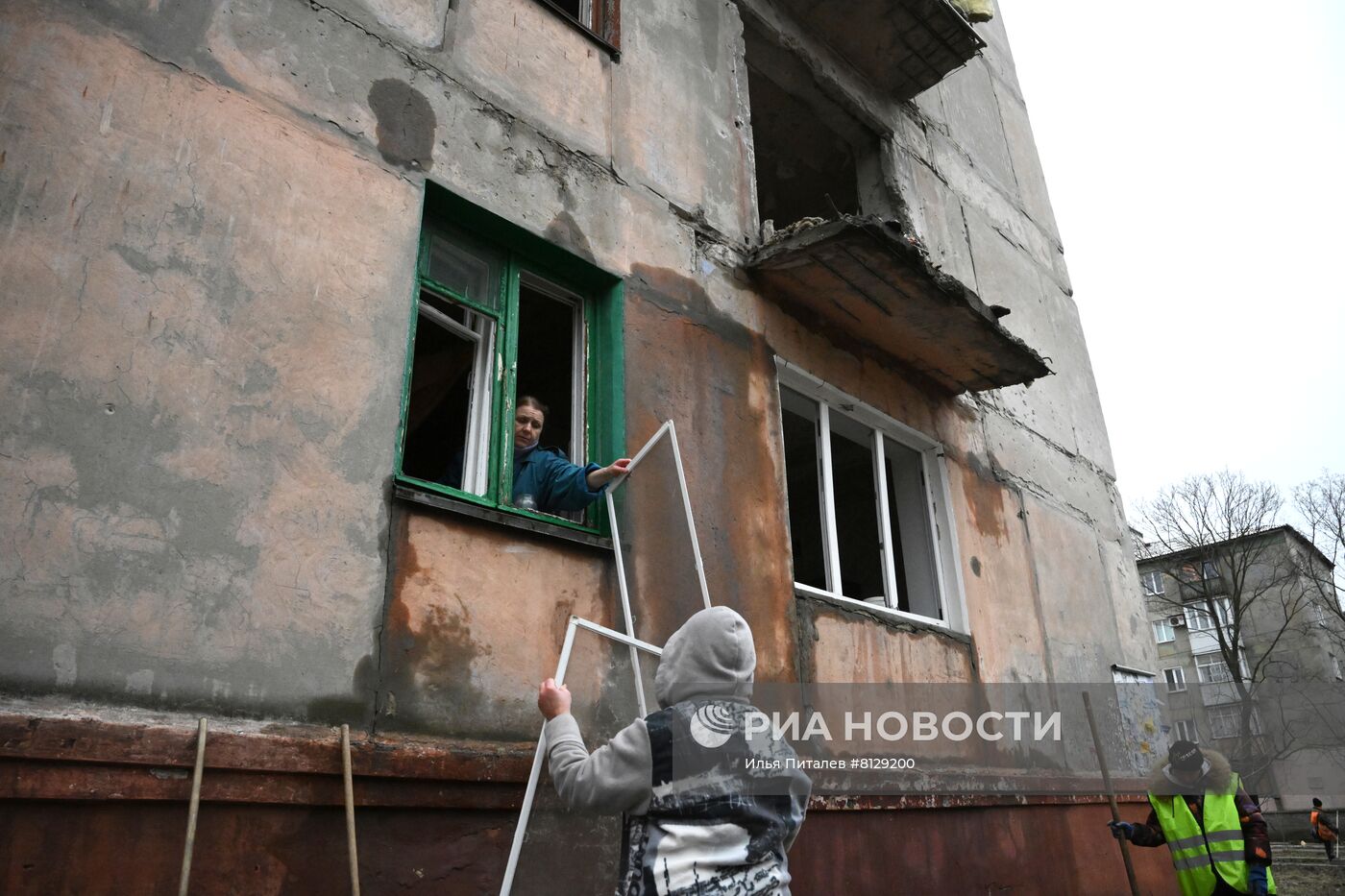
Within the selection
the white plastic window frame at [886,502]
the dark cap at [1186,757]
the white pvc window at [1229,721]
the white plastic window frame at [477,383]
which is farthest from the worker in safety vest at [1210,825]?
the white pvc window at [1229,721]

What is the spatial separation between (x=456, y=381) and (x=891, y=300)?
3.12 metres

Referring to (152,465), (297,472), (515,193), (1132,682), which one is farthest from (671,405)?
(1132,682)

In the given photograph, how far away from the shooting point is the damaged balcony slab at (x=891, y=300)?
18.5ft

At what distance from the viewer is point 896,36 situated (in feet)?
26.1

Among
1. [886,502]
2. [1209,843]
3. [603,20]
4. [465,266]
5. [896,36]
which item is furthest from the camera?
[896,36]

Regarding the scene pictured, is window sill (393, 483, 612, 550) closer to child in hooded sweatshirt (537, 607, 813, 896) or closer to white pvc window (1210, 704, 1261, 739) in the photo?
child in hooded sweatshirt (537, 607, 813, 896)

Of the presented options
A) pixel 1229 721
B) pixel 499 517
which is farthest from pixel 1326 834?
pixel 499 517

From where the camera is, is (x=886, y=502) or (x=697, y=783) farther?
(x=886, y=502)

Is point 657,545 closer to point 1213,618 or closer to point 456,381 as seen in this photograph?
point 456,381

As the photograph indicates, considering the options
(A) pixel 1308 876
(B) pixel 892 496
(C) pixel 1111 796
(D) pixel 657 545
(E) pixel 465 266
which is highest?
(B) pixel 892 496

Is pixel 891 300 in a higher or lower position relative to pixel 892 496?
higher

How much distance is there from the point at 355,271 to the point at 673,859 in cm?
266

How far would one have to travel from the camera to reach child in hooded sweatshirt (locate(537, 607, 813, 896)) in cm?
256

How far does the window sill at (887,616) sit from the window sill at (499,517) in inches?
61.8
